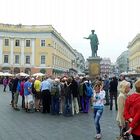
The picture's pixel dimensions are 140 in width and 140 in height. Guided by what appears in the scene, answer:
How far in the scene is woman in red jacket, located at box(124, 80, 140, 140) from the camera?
5926 mm

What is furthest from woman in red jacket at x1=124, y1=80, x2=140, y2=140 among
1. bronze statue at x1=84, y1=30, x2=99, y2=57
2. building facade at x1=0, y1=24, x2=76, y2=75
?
building facade at x1=0, y1=24, x2=76, y2=75

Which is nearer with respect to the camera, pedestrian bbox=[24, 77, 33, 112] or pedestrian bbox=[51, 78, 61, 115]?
pedestrian bbox=[51, 78, 61, 115]

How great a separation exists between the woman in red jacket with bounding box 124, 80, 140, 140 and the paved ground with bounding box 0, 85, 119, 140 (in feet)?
15.7

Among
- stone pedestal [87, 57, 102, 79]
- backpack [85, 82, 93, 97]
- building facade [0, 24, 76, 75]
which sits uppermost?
building facade [0, 24, 76, 75]

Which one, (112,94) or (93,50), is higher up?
(93,50)

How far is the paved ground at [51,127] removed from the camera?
11.2 m

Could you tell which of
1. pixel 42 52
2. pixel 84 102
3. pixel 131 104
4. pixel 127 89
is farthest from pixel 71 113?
pixel 42 52

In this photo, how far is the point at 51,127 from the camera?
13117 mm

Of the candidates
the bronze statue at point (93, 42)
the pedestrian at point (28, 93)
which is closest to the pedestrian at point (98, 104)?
the pedestrian at point (28, 93)

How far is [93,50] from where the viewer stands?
30.8m

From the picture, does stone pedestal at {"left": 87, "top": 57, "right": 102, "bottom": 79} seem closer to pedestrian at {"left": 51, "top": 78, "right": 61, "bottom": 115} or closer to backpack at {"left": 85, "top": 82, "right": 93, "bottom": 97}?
backpack at {"left": 85, "top": 82, "right": 93, "bottom": 97}

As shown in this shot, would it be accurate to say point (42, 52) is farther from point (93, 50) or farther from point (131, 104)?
point (131, 104)

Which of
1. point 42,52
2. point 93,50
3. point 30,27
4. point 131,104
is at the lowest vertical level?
point 131,104

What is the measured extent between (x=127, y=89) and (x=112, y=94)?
11.6 metres
